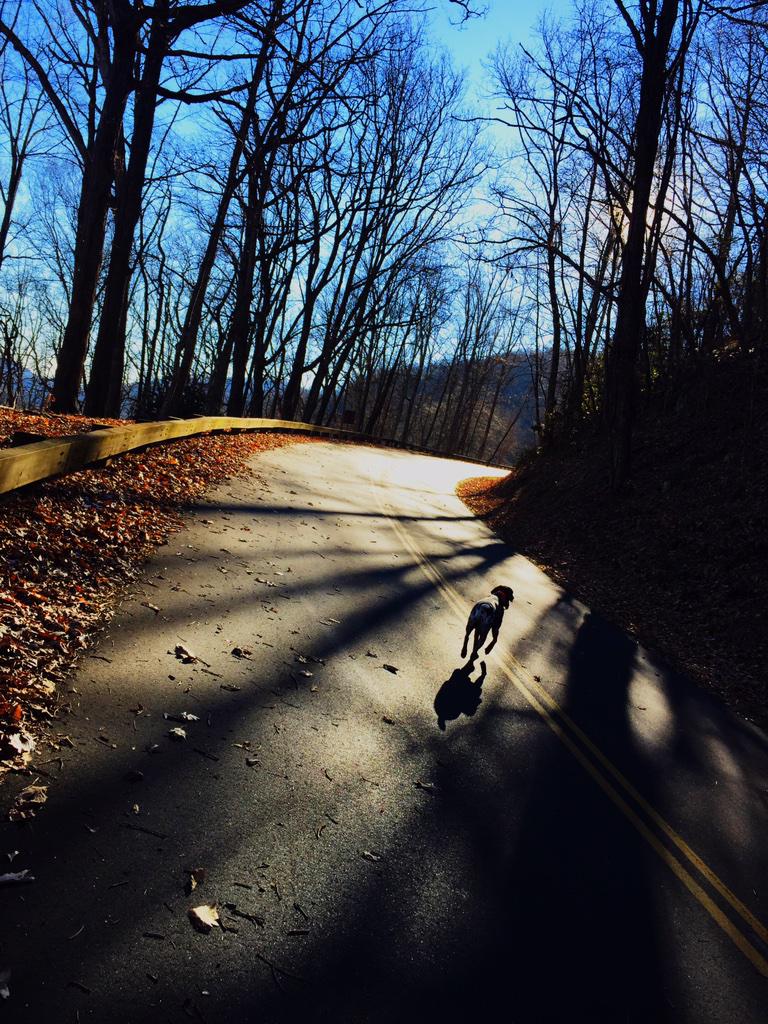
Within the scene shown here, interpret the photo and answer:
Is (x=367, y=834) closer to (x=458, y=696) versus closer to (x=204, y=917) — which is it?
(x=204, y=917)

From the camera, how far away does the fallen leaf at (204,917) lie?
8.82ft

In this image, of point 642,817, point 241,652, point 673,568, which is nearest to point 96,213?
point 241,652

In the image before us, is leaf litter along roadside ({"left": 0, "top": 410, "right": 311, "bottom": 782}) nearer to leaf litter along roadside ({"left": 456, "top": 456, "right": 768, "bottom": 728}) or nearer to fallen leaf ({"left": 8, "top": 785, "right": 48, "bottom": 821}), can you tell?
fallen leaf ({"left": 8, "top": 785, "right": 48, "bottom": 821})

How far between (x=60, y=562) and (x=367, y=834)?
12.1 ft

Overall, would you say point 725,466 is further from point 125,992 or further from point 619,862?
point 125,992

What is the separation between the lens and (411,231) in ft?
109

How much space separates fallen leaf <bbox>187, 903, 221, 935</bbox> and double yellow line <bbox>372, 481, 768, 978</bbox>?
2893 mm

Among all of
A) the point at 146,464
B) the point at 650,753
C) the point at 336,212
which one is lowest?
the point at 650,753

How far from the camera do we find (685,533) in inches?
454

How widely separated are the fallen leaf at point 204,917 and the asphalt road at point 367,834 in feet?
0.12

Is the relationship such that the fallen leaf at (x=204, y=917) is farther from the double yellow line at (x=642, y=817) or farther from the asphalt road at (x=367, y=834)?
the double yellow line at (x=642, y=817)

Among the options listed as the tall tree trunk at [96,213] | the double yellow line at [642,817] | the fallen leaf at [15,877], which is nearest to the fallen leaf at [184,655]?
the fallen leaf at [15,877]

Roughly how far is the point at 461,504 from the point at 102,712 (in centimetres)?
1629

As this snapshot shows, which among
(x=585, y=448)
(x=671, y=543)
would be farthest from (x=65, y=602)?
(x=585, y=448)
